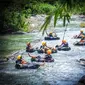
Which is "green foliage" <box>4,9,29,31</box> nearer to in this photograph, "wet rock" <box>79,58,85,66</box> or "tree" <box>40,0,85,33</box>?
"wet rock" <box>79,58,85,66</box>

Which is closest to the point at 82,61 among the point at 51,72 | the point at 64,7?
the point at 51,72

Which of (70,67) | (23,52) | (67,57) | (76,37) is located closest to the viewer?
(70,67)

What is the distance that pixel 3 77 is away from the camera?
12.5m

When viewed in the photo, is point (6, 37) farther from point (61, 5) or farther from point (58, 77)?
point (61, 5)

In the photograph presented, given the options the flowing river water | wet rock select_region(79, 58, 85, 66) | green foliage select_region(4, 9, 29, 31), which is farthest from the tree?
green foliage select_region(4, 9, 29, 31)

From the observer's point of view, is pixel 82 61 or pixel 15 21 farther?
pixel 15 21

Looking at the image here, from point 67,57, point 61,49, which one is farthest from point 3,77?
point 61,49

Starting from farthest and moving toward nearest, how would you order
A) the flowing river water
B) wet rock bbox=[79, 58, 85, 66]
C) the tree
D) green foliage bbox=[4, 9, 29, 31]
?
green foliage bbox=[4, 9, 29, 31] → wet rock bbox=[79, 58, 85, 66] → the flowing river water → the tree

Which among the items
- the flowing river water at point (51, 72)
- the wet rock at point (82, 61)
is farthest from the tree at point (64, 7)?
the wet rock at point (82, 61)

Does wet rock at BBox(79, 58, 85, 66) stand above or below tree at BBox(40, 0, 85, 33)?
below

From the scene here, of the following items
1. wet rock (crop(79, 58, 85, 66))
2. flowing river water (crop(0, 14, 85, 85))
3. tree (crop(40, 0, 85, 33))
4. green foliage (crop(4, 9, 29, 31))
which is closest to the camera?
tree (crop(40, 0, 85, 33))

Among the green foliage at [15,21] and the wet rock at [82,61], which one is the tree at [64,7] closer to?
the wet rock at [82,61]

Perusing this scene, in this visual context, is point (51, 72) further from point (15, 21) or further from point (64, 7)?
point (15, 21)

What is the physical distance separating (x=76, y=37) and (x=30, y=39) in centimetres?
361
